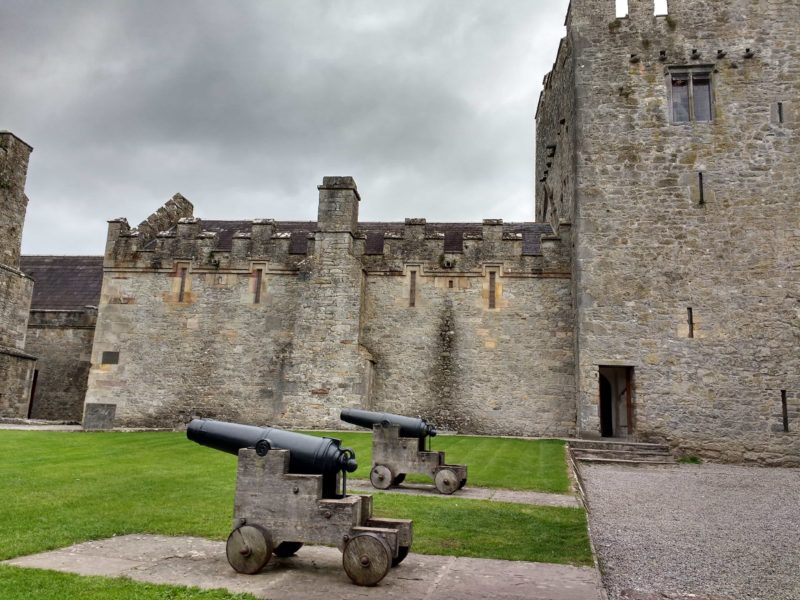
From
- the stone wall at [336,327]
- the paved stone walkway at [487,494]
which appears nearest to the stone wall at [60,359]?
the stone wall at [336,327]

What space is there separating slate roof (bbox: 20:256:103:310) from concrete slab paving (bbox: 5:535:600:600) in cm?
2171

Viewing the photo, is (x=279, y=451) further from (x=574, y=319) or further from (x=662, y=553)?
(x=574, y=319)

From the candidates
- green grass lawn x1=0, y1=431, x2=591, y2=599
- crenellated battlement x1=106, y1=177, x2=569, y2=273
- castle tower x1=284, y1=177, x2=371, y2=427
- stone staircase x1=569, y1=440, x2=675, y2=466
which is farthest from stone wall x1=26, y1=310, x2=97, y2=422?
stone staircase x1=569, y1=440, x2=675, y2=466

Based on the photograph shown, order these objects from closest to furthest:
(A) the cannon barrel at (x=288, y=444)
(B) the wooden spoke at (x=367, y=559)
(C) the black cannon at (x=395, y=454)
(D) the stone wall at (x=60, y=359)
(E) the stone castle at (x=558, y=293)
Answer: (B) the wooden spoke at (x=367, y=559)
(A) the cannon barrel at (x=288, y=444)
(C) the black cannon at (x=395, y=454)
(E) the stone castle at (x=558, y=293)
(D) the stone wall at (x=60, y=359)

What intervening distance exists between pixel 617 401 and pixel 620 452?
162 inches

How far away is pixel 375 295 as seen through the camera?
67.8 ft

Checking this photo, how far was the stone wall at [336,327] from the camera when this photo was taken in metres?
19.4

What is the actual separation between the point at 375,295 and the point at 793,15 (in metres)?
14.5

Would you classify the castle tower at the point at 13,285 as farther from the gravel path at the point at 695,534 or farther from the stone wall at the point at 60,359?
the gravel path at the point at 695,534

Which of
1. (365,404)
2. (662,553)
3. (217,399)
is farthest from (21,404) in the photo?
(662,553)

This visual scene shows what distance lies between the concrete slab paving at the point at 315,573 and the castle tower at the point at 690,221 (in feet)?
39.0

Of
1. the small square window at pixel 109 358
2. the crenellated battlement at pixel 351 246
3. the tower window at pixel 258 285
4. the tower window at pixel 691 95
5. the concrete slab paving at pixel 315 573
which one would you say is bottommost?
the concrete slab paving at pixel 315 573

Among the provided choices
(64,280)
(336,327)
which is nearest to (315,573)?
(336,327)

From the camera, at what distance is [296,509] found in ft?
17.9
